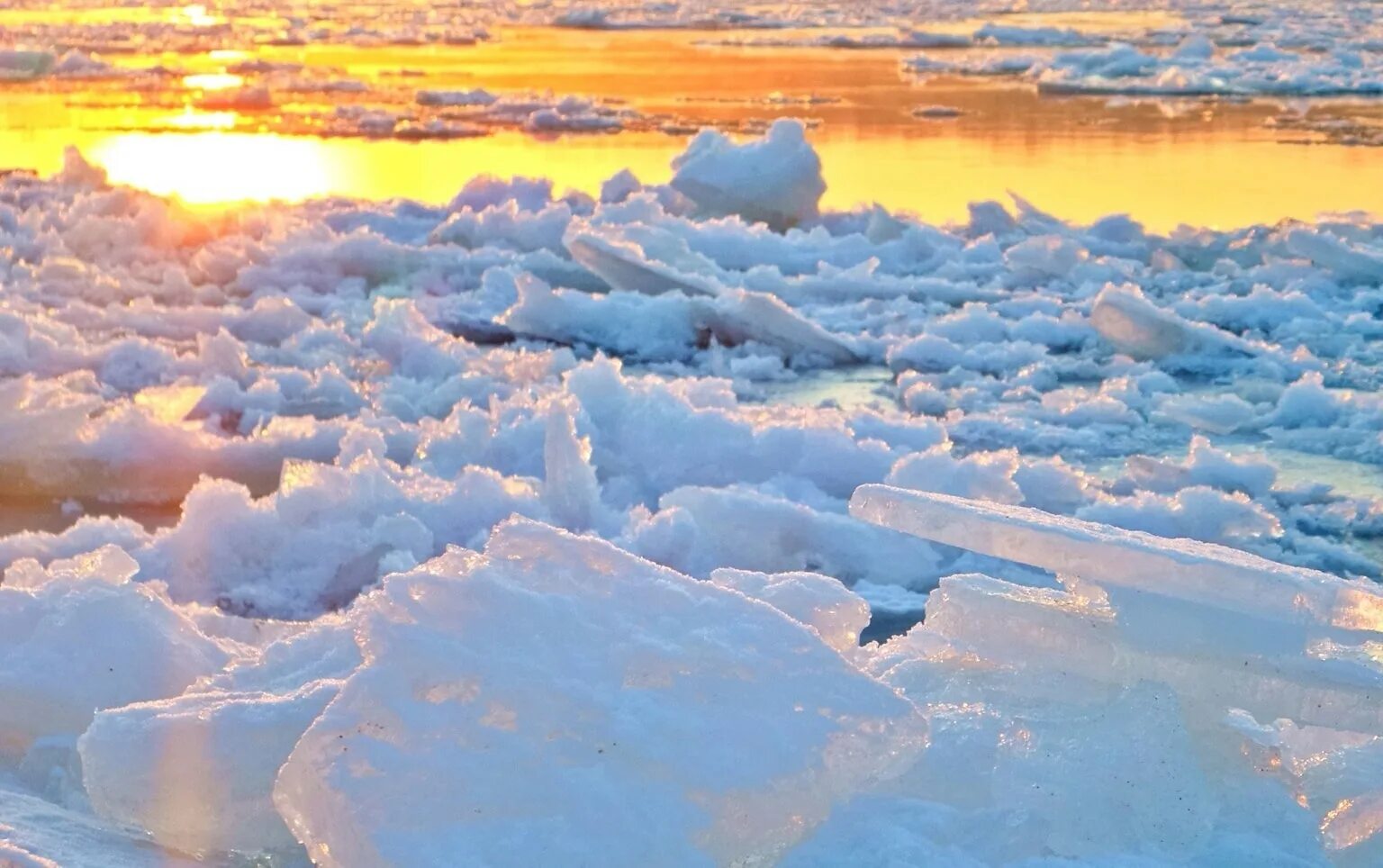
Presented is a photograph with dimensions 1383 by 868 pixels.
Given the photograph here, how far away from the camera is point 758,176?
31.0 ft

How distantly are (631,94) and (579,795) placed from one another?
632 inches

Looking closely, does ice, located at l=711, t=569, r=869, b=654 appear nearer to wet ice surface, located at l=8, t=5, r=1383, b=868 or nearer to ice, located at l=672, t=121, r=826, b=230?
wet ice surface, located at l=8, t=5, r=1383, b=868

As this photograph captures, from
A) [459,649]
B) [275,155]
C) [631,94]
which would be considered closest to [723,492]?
[459,649]

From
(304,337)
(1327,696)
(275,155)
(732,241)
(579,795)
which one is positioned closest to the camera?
(579,795)

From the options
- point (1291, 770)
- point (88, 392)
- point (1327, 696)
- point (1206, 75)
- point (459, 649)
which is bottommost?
point (1206, 75)

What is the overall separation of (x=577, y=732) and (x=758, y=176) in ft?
25.4

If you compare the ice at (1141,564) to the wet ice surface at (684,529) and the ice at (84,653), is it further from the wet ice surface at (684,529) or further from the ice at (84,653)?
the ice at (84,653)

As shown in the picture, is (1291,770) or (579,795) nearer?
(579,795)

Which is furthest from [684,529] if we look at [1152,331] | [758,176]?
[758,176]

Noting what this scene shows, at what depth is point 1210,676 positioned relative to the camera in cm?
209

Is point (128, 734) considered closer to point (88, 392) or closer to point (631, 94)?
point (88, 392)

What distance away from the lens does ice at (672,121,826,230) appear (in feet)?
30.7

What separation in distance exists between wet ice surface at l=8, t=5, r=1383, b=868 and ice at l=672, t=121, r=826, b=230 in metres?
0.03

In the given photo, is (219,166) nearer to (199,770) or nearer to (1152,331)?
(1152,331)
